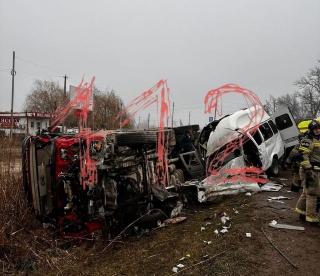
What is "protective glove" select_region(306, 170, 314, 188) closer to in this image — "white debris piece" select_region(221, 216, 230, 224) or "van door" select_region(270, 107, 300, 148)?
"white debris piece" select_region(221, 216, 230, 224)

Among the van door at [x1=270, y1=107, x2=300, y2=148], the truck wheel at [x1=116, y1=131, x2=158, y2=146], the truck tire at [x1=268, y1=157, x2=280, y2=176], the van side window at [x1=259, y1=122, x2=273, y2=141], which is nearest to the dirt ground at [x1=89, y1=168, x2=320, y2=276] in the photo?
the truck wheel at [x1=116, y1=131, x2=158, y2=146]

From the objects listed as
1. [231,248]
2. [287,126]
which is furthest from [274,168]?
[231,248]

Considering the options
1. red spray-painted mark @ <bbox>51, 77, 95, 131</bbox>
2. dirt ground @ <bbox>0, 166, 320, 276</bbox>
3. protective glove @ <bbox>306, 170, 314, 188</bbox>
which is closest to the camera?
dirt ground @ <bbox>0, 166, 320, 276</bbox>

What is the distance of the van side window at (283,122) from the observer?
1012 centimetres

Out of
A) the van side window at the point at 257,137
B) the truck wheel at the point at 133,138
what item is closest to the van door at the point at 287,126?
the van side window at the point at 257,137

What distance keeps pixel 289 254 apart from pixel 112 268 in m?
2.29

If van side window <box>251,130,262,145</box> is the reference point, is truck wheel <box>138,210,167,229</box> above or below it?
below

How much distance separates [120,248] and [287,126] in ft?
25.1

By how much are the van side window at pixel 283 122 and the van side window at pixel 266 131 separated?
1229mm

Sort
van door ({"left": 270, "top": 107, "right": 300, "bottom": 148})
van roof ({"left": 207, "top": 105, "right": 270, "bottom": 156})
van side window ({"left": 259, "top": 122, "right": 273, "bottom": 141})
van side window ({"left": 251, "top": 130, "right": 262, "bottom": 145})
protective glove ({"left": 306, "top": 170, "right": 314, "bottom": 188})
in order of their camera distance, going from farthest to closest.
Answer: van door ({"left": 270, "top": 107, "right": 300, "bottom": 148}) < van side window ({"left": 259, "top": 122, "right": 273, "bottom": 141}) < van side window ({"left": 251, "top": 130, "right": 262, "bottom": 145}) < van roof ({"left": 207, "top": 105, "right": 270, "bottom": 156}) < protective glove ({"left": 306, "top": 170, "right": 314, "bottom": 188})

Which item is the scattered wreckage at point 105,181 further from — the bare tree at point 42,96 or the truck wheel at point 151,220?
the bare tree at point 42,96

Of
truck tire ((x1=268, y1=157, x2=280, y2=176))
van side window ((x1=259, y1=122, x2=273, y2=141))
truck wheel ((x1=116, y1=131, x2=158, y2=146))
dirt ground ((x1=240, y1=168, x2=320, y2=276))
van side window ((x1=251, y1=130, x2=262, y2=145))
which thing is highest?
van side window ((x1=259, y1=122, x2=273, y2=141))

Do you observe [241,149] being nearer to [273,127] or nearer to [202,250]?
[273,127]

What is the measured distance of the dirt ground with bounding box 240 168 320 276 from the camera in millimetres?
3277
